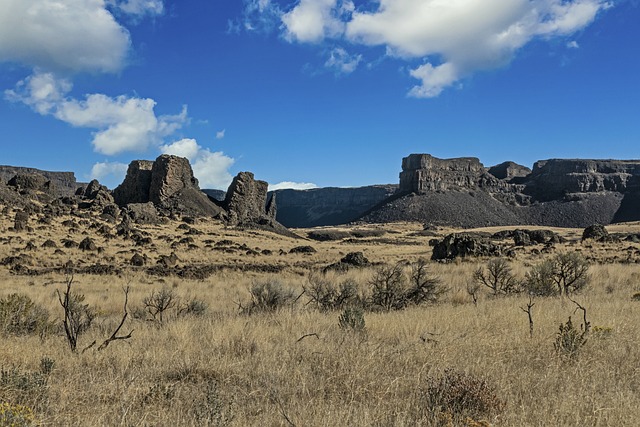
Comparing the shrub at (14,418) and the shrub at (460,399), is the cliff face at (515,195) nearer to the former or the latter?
the shrub at (460,399)

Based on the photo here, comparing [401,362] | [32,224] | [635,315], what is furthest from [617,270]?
[32,224]

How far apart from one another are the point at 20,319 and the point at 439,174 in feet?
488

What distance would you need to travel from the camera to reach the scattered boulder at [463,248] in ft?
96.9

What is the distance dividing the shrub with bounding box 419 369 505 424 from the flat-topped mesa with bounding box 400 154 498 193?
14094cm

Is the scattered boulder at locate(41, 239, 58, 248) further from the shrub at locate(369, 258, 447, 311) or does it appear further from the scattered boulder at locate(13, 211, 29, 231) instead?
the shrub at locate(369, 258, 447, 311)

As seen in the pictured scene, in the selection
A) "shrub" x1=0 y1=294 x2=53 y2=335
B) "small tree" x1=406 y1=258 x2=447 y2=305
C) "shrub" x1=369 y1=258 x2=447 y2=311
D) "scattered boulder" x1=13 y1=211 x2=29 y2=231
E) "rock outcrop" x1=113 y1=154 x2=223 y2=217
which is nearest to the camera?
"shrub" x1=0 y1=294 x2=53 y2=335

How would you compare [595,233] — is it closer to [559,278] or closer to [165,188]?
[559,278]

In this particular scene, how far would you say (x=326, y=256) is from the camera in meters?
40.0

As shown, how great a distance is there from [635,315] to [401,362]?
533 cm

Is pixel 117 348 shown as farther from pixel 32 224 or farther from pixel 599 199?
pixel 599 199

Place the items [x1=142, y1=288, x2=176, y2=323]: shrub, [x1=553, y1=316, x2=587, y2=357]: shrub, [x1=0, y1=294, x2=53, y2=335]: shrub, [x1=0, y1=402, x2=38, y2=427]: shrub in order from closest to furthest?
[x1=0, y1=402, x2=38, y2=427]: shrub, [x1=553, y1=316, x2=587, y2=357]: shrub, [x1=0, y1=294, x2=53, y2=335]: shrub, [x1=142, y1=288, x2=176, y2=323]: shrub

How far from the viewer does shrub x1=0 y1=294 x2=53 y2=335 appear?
7.53 metres

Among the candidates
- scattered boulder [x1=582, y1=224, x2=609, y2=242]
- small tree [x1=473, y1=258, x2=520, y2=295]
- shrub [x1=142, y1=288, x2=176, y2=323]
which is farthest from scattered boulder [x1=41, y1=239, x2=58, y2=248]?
scattered boulder [x1=582, y1=224, x2=609, y2=242]

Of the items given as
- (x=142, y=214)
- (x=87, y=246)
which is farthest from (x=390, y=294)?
(x=142, y=214)
